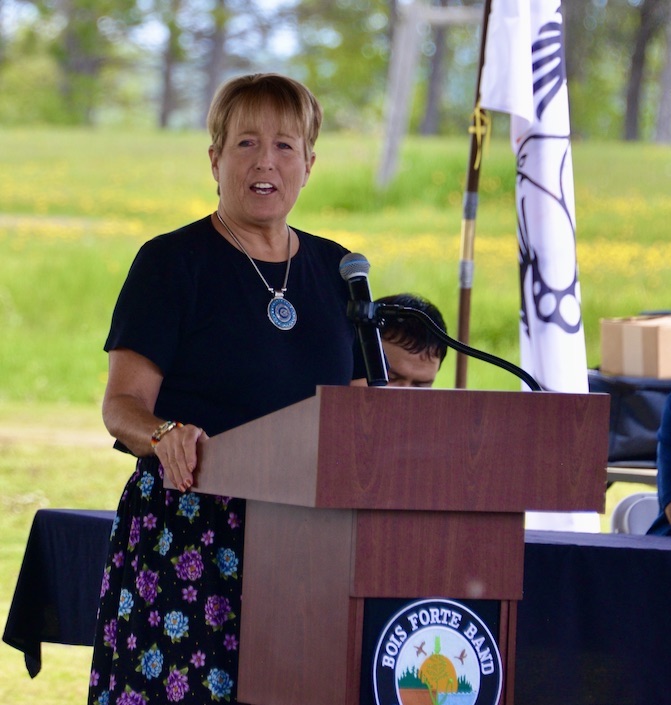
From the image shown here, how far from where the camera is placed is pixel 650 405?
4.10m

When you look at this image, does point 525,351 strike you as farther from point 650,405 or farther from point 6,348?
point 6,348

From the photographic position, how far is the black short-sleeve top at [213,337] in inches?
76.3

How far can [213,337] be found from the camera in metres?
1.95

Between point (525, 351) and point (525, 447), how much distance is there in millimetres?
2214

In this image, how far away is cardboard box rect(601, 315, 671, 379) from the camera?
4.12m

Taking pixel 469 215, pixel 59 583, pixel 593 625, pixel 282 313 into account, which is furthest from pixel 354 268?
pixel 469 215

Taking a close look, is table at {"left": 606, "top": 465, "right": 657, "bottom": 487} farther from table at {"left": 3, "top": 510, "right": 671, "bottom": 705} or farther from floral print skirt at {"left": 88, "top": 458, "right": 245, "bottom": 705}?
floral print skirt at {"left": 88, "top": 458, "right": 245, "bottom": 705}

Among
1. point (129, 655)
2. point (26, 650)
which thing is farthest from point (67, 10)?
point (129, 655)

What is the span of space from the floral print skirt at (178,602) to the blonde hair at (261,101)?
0.57 m

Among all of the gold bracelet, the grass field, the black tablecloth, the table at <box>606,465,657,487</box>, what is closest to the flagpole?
the table at <box>606,465,657,487</box>

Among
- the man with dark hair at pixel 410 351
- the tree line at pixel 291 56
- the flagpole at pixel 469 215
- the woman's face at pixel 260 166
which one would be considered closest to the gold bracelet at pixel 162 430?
the woman's face at pixel 260 166

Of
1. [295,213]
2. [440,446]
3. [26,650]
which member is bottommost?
[26,650]

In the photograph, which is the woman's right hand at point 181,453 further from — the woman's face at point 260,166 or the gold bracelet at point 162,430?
the woman's face at point 260,166

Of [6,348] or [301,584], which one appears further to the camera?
[6,348]
